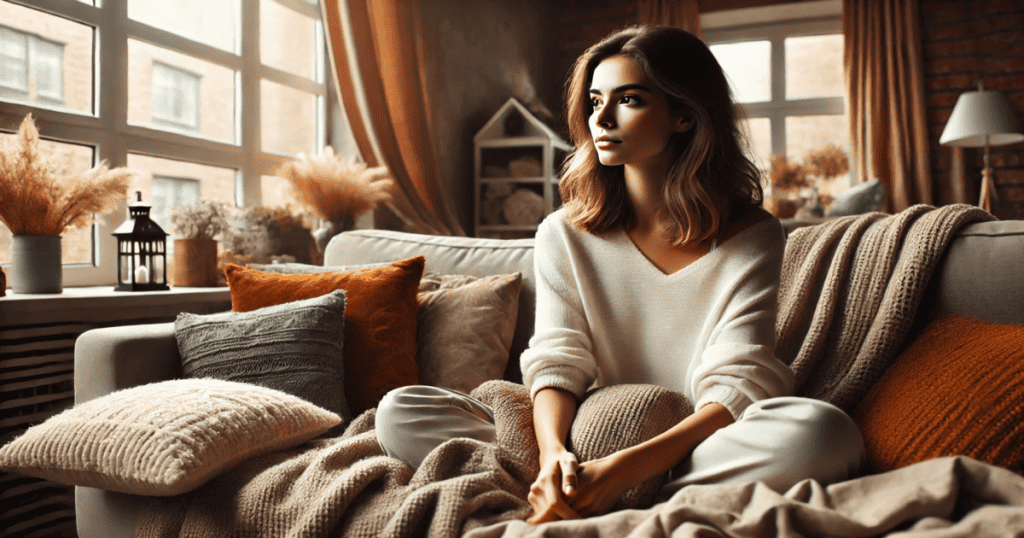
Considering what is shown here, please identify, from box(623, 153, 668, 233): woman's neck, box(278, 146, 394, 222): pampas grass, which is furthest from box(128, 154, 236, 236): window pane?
box(623, 153, 668, 233): woman's neck

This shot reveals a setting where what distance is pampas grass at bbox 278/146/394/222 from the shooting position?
2.64 metres

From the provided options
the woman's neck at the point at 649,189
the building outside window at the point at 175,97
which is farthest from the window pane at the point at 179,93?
the woman's neck at the point at 649,189

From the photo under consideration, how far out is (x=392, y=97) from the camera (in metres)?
3.41

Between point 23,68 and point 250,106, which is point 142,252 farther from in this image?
point 250,106

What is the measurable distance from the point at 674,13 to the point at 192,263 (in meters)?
3.81

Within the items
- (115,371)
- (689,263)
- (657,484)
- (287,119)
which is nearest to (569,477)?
(657,484)

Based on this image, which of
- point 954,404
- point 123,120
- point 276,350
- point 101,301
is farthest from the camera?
point 123,120

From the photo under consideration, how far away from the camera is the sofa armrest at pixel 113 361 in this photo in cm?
138

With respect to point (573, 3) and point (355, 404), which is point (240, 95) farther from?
point (573, 3)

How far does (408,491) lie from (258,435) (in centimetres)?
30

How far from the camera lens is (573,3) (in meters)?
5.20

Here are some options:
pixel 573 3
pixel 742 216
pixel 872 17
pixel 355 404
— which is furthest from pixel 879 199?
pixel 355 404

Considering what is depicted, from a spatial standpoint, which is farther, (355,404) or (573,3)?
(573,3)

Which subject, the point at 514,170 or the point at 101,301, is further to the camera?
the point at 514,170
